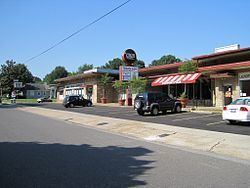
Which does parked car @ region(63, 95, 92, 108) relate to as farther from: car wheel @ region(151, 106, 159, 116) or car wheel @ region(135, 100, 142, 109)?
car wheel @ region(151, 106, 159, 116)

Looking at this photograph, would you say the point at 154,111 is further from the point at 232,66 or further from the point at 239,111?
the point at 239,111

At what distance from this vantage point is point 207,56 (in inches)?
1296

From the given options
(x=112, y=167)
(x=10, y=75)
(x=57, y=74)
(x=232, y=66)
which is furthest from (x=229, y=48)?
(x=57, y=74)

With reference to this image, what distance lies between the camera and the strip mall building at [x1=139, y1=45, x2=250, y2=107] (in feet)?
92.0

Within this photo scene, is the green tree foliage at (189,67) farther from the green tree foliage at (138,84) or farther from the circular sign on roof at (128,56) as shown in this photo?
the circular sign on roof at (128,56)

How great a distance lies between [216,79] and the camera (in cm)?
3059

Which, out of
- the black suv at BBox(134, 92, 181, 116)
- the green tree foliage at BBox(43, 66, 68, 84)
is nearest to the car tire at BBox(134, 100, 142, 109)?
the black suv at BBox(134, 92, 181, 116)

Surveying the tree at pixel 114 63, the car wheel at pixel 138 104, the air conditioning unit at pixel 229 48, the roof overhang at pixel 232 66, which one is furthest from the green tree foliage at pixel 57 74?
the car wheel at pixel 138 104

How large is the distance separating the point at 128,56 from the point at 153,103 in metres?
17.3

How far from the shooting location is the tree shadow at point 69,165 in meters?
6.46

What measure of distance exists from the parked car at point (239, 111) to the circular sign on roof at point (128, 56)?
24.8m

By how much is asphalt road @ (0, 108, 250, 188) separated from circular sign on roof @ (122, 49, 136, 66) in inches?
1159

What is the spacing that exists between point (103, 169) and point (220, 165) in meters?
2.97

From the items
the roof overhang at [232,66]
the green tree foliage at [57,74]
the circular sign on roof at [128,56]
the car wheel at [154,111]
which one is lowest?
the car wheel at [154,111]
